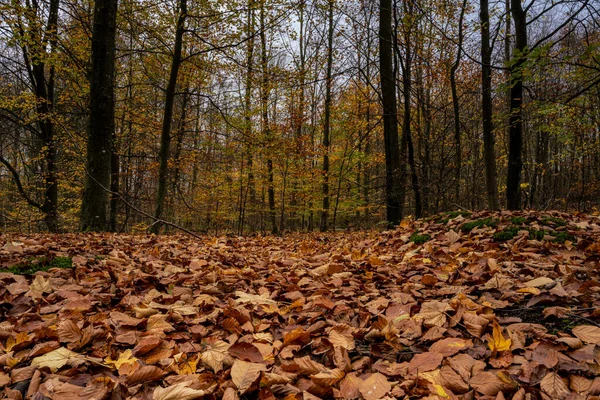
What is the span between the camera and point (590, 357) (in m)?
1.30

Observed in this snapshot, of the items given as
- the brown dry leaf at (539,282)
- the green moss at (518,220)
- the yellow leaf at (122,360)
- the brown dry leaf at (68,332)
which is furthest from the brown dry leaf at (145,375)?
the green moss at (518,220)

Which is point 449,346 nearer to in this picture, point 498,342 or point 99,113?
point 498,342

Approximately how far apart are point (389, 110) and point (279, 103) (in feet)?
31.9

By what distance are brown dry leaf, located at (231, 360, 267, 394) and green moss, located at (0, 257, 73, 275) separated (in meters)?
1.93

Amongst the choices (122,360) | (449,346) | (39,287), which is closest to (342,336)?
(449,346)

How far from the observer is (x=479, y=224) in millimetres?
3859

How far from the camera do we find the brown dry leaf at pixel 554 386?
114 centimetres

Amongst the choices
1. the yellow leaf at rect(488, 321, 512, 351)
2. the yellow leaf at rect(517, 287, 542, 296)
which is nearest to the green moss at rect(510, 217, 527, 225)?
the yellow leaf at rect(517, 287, 542, 296)

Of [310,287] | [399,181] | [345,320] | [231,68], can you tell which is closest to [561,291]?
[345,320]

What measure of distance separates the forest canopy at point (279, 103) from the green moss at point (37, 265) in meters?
1.34

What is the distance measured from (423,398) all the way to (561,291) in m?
1.28

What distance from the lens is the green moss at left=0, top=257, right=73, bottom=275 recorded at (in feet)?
7.85

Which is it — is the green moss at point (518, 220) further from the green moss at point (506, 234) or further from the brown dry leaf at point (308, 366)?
the brown dry leaf at point (308, 366)

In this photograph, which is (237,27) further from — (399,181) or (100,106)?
(399,181)
